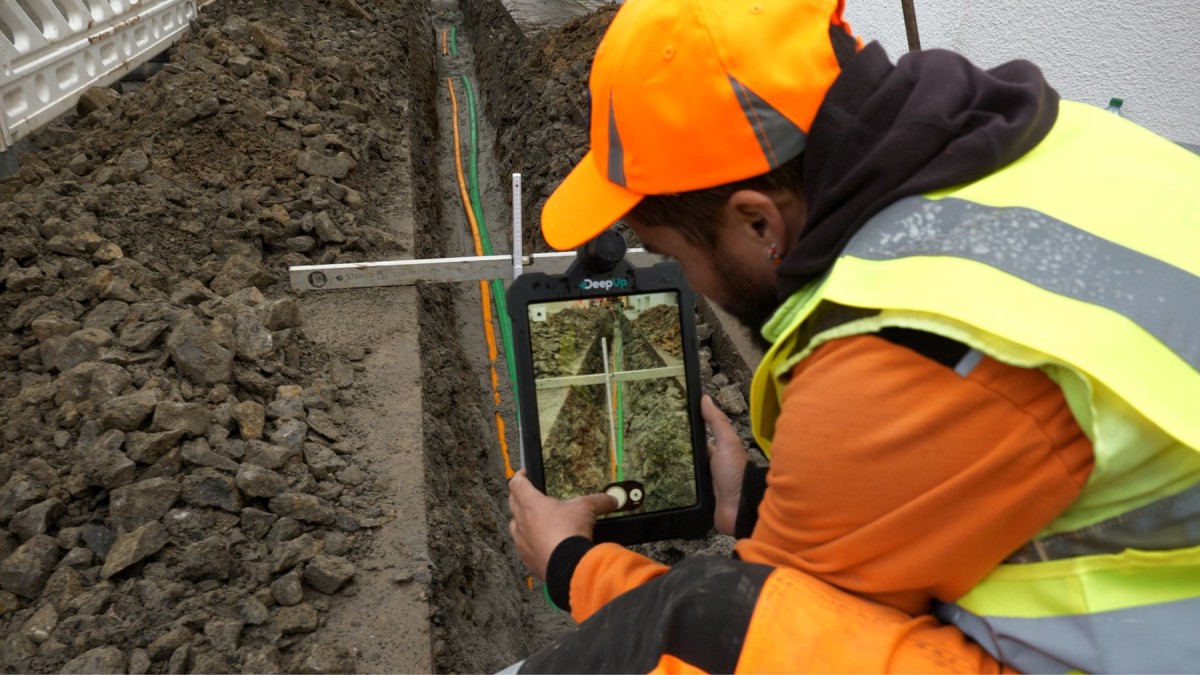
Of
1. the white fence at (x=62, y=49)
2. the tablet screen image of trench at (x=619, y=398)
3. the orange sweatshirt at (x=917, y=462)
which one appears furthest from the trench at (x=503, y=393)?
the white fence at (x=62, y=49)

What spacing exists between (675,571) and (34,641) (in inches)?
64.8

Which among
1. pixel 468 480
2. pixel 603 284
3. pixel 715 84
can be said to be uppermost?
pixel 715 84

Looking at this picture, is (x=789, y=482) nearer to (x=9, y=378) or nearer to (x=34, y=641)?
(x=34, y=641)

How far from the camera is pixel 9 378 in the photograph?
9.11 feet

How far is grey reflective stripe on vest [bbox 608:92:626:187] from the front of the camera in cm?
126

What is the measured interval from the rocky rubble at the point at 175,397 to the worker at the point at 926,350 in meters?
1.27

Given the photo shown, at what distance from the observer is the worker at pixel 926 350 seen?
925 millimetres

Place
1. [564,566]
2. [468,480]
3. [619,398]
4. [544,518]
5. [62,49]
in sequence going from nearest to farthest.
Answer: [564,566] < [544,518] < [619,398] < [468,480] < [62,49]

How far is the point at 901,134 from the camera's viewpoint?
1.03m

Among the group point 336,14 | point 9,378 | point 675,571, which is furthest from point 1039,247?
point 336,14

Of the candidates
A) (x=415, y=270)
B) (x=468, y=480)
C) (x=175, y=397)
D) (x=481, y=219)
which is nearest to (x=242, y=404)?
(x=175, y=397)

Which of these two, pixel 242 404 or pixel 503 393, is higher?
pixel 242 404

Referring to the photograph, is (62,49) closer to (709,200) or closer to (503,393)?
(503,393)

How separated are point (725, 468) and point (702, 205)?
75cm
